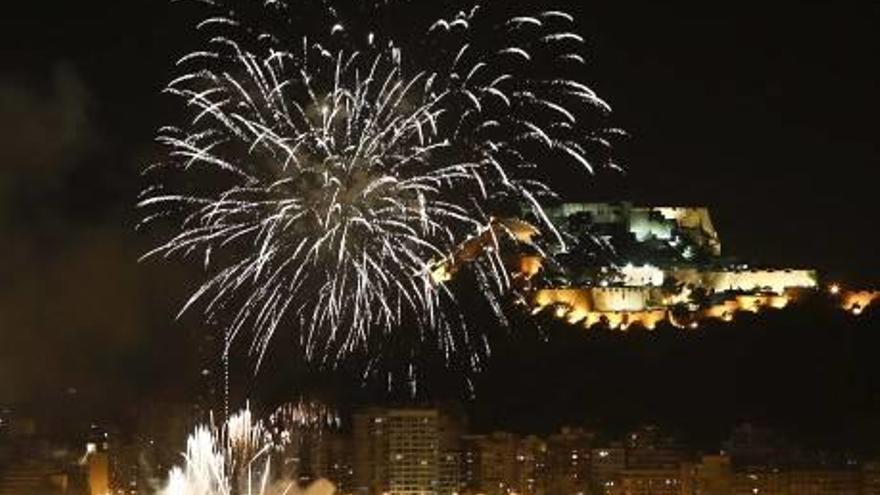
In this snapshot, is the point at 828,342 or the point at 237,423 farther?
the point at 828,342

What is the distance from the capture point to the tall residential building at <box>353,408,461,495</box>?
19234 millimetres

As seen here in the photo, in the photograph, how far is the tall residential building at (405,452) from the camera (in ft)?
63.1

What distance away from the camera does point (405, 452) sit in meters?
20.2

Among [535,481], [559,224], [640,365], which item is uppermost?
[559,224]

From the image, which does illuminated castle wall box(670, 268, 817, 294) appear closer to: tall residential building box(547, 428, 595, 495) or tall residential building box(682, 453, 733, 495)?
tall residential building box(547, 428, 595, 495)

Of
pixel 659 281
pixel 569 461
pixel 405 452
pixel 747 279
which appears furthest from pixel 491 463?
pixel 747 279

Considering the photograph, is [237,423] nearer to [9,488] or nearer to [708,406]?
[9,488]

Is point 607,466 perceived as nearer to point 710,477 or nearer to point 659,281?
point 710,477

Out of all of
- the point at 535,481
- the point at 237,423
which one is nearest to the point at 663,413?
the point at 535,481

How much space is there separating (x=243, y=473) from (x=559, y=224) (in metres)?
8.36

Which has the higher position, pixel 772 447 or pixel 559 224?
pixel 559 224

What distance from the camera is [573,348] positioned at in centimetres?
1925

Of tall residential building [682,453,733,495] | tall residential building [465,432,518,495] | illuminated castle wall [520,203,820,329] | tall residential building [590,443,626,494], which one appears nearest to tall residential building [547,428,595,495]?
tall residential building [590,443,626,494]

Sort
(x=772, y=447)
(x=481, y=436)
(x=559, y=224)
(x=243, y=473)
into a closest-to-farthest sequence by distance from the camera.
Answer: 1. (x=243, y=473)
2. (x=772, y=447)
3. (x=481, y=436)
4. (x=559, y=224)
